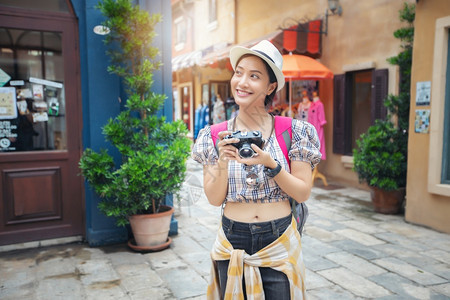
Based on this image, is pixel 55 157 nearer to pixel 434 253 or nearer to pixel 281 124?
pixel 281 124

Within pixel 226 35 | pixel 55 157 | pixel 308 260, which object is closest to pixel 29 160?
pixel 55 157

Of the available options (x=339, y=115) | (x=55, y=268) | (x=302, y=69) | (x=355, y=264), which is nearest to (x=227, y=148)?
(x=355, y=264)

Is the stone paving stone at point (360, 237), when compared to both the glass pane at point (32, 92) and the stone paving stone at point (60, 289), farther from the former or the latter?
the glass pane at point (32, 92)

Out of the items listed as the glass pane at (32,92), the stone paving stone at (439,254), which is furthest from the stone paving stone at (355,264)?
the glass pane at (32,92)

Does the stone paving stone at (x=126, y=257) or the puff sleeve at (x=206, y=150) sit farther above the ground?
the puff sleeve at (x=206, y=150)

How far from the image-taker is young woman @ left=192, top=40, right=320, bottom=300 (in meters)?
1.80

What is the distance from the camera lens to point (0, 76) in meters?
4.37

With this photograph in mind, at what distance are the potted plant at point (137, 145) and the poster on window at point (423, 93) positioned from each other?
10.4 feet

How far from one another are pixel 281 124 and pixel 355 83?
6956mm

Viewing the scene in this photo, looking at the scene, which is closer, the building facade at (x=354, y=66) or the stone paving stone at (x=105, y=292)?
the stone paving stone at (x=105, y=292)

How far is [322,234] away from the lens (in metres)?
5.08

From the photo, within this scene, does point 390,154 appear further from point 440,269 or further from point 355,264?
point 355,264

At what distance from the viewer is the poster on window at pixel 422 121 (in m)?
5.13

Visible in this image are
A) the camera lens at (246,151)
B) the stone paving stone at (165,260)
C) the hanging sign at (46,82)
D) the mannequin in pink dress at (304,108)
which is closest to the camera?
the camera lens at (246,151)
